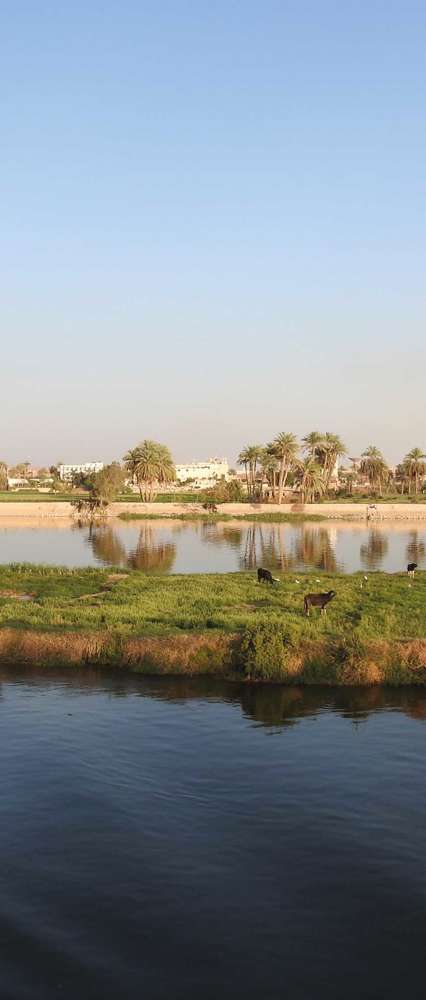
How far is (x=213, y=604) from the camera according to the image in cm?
3381

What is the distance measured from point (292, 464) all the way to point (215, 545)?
72.0 metres

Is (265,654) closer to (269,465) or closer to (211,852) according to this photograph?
(211,852)

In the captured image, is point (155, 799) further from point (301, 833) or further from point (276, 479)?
point (276, 479)

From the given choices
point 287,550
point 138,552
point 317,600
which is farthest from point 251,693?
point 287,550

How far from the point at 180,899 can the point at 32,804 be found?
14.6 ft

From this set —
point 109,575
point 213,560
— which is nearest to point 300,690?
point 109,575

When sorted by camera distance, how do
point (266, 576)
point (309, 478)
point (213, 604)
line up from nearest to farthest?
1. point (213, 604)
2. point (266, 576)
3. point (309, 478)

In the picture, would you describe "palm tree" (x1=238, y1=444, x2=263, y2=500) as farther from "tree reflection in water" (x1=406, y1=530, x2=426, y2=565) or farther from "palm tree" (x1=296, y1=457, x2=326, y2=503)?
"tree reflection in water" (x1=406, y1=530, x2=426, y2=565)

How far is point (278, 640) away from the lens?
83.8 ft

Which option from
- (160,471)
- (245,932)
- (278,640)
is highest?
(160,471)

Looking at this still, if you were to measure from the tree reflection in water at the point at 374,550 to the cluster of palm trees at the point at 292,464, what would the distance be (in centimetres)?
5102

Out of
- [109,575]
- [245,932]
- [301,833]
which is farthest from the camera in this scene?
[109,575]

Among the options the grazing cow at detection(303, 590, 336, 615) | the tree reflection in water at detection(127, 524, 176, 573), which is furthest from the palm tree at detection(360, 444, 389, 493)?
the grazing cow at detection(303, 590, 336, 615)

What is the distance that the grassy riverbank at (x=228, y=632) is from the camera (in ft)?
82.0
